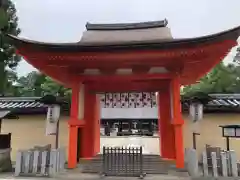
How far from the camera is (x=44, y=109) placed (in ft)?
32.0

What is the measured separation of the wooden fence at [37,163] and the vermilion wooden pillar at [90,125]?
6.41 feet

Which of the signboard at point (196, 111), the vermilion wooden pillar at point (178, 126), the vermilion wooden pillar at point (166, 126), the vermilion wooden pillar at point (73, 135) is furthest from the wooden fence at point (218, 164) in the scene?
the vermilion wooden pillar at point (73, 135)

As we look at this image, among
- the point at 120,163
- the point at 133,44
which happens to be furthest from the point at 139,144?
the point at 133,44

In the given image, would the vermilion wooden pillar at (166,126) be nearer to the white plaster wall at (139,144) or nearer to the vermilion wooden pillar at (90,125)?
the vermilion wooden pillar at (90,125)

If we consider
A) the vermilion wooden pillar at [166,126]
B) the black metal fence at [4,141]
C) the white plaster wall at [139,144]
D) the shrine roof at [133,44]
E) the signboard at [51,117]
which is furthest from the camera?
the white plaster wall at [139,144]

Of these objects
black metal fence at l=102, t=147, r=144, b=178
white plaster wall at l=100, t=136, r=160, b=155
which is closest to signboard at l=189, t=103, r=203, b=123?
black metal fence at l=102, t=147, r=144, b=178

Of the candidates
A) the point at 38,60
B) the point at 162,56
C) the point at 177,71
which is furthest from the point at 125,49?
the point at 38,60

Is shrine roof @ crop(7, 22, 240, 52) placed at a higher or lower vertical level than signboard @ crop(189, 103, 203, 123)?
higher

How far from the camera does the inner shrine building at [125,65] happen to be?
21.8ft

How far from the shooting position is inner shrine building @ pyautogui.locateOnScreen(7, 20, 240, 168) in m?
6.64

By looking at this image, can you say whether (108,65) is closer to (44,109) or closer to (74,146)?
(74,146)

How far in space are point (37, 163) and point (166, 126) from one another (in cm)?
463

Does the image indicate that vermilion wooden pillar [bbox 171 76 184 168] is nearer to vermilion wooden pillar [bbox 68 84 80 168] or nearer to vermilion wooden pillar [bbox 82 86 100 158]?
vermilion wooden pillar [bbox 68 84 80 168]

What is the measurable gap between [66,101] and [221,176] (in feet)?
19.9
